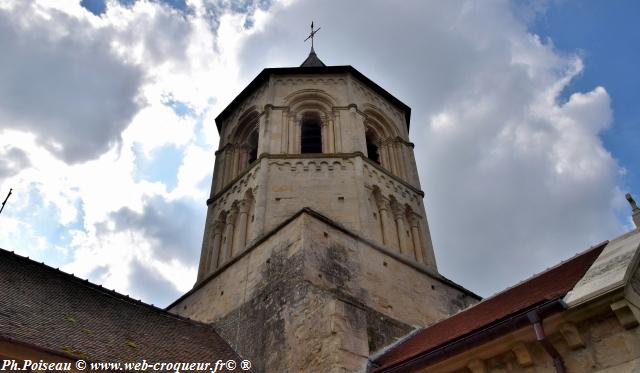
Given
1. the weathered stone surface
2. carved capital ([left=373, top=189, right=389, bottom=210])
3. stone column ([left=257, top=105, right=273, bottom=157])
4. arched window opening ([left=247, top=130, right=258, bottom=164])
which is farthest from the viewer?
arched window opening ([left=247, top=130, right=258, bottom=164])

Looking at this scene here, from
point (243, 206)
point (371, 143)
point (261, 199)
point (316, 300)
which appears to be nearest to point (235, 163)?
point (243, 206)

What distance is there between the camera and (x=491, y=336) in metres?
→ 6.62

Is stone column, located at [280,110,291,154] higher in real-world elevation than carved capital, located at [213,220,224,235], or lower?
higher

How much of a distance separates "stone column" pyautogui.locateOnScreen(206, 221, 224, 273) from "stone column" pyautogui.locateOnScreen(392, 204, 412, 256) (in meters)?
5.48

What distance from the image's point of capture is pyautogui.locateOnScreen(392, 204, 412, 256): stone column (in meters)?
14.7

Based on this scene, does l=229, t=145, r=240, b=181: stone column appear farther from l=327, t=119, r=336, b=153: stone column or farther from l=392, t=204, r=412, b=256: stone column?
l=392, t=204, r=412, b=256: stone column

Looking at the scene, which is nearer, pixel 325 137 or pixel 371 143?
pixel 325 137

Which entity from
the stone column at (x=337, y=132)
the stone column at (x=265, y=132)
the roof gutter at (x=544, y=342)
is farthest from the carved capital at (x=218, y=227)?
the roof gutter at (x=544, y=342)

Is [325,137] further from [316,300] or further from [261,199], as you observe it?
[316,300]

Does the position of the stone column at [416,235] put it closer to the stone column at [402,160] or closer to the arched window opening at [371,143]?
the stone column at [402,160]

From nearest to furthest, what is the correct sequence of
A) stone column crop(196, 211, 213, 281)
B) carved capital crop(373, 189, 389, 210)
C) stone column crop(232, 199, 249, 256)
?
stone column crop(232, 199, 249, 256) → carved capital crop(373, 189, 389, 210) → stone column crop(196, 211, 213, 281)

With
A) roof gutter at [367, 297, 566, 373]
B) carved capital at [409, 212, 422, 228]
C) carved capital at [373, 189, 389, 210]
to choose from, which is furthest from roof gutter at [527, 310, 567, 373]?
carved capital at [409, 212, 422, 228]

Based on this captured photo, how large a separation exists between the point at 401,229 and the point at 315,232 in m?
3.96

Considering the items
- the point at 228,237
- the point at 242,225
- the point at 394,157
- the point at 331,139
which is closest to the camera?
the point at 242,225
